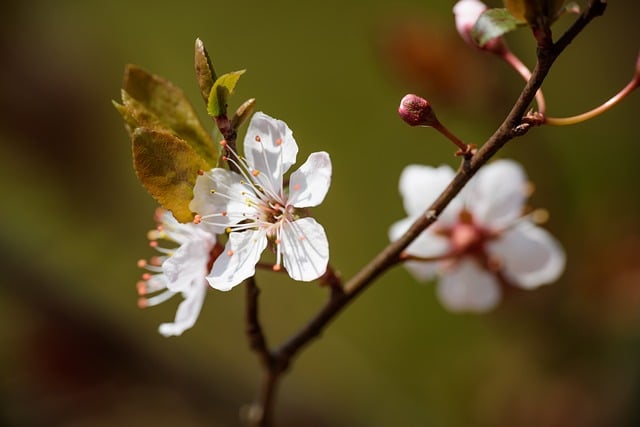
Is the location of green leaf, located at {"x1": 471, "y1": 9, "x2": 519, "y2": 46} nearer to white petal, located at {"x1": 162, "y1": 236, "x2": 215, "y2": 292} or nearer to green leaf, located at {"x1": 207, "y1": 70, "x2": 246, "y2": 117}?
green leaf, located at {"x1": 207, "y1": 70, "x2": 246, "y2": 117}

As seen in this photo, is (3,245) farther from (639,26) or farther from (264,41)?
(639,26)

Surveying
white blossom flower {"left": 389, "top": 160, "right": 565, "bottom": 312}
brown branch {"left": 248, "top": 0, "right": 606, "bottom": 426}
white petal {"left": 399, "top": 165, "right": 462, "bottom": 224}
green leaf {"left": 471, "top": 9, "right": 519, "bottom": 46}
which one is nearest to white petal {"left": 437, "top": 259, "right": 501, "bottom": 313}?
white blossom flower {"left": 389, "top": 160, "right": 565, "bottom": 312}

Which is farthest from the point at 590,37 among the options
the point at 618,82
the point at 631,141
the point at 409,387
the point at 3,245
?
the point at 3,245

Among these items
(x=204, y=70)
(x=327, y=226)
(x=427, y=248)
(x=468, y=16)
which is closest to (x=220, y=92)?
(x=204, y=70)

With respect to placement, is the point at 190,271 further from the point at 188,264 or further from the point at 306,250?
the point at 306,250

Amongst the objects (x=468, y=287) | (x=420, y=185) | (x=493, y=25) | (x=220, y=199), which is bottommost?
(x=468, y=287)
